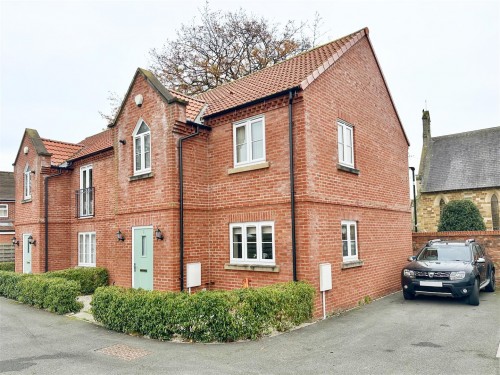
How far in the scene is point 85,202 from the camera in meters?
16.6

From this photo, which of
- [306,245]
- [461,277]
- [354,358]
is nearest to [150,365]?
[354,358]

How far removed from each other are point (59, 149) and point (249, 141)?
38.6 ft

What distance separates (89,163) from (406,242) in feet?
42.8

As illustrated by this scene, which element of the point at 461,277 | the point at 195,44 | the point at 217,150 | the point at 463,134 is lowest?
the point at 461,277

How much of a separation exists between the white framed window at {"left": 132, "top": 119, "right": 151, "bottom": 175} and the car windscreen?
861 cm

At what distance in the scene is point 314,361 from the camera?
6.34 meters

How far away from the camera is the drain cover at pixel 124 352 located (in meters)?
6.83

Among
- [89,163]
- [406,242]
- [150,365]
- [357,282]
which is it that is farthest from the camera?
[89,163]

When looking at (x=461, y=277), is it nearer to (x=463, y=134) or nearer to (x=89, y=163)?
(x=89, y=163)

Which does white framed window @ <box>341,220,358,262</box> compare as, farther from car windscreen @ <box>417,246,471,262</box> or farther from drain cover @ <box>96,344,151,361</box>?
drain cover @ <box>96,344,151,361</box>

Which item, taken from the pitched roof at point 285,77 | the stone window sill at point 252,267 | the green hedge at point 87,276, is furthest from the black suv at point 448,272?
the green hedge at point 87,276

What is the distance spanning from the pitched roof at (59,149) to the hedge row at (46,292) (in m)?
5.83

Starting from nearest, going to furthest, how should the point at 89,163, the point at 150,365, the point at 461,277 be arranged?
the point at 150,365 < the point at 461,277 < the point at 89,163

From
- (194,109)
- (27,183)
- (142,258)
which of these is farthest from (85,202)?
(194,109)
